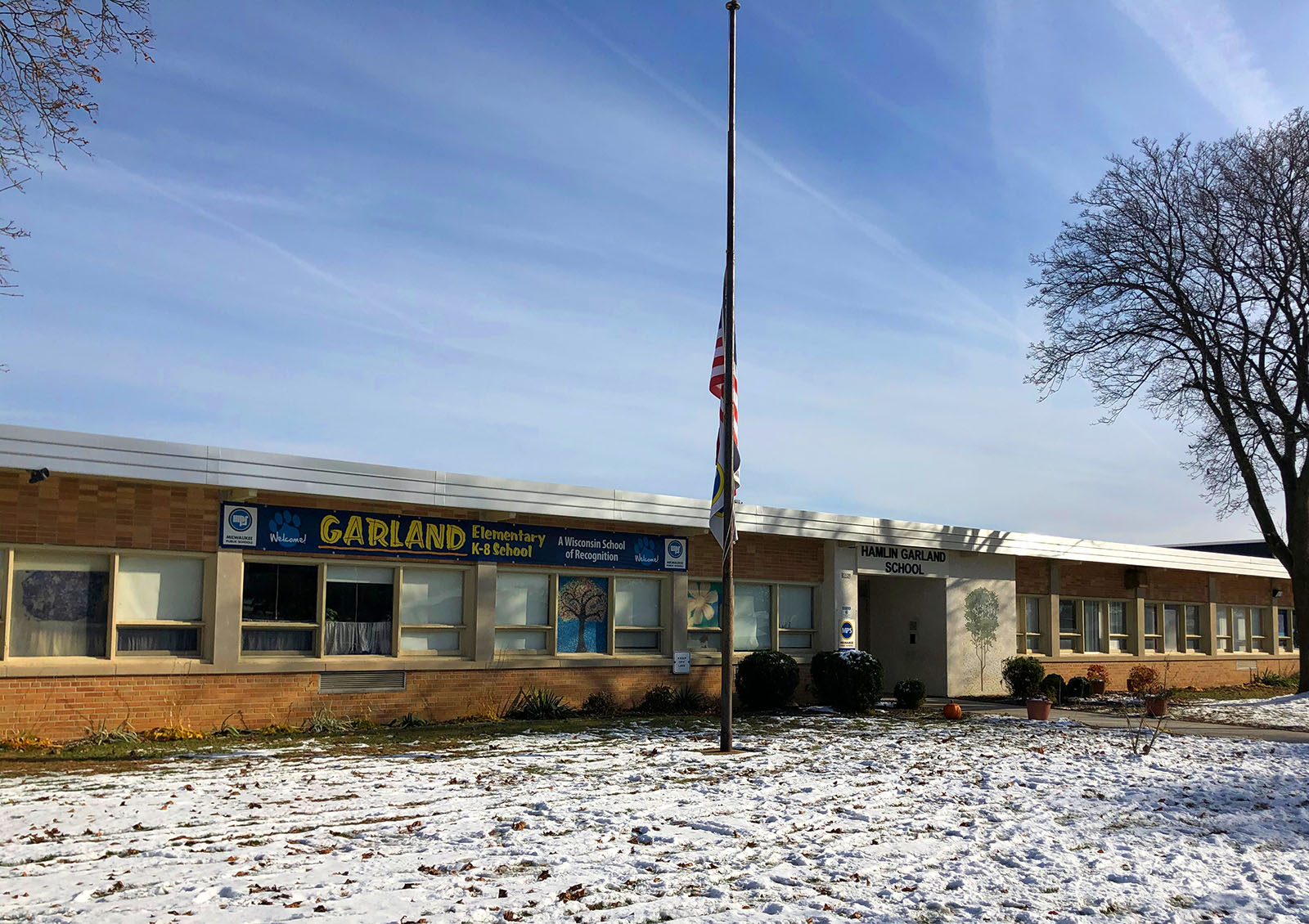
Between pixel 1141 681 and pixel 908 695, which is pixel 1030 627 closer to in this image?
pixel 1141 681

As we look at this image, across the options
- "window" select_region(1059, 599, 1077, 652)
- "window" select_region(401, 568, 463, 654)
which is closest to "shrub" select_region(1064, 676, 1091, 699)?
"window" select_region(1059, 599, 1077, 652)

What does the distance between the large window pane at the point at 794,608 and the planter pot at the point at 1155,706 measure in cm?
683

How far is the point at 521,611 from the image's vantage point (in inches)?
776

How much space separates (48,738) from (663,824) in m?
9.33

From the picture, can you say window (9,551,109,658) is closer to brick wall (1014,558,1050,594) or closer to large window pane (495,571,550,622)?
large window pane (495,571,550,622)

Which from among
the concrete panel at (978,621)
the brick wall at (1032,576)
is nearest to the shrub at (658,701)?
the concrete panel at (978,621)

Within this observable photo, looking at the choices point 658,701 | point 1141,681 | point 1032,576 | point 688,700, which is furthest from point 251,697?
point 1141,681

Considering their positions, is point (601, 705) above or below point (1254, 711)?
above

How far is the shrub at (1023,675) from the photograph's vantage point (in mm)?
25203

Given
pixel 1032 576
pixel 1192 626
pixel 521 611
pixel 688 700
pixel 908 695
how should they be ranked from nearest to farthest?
1. pixel 521 611
2. pixel 688 700
3. pixel 908 695
4. pixel 1032 576
5. pixel 1192 626

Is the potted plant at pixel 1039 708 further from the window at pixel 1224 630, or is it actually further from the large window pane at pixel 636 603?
the window at pixel 1224 630

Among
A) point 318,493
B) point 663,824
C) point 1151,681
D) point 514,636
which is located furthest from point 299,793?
point 1151,681

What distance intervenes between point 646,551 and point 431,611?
4.48 meters

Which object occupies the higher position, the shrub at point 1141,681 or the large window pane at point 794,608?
the large window pane at point 794,608
